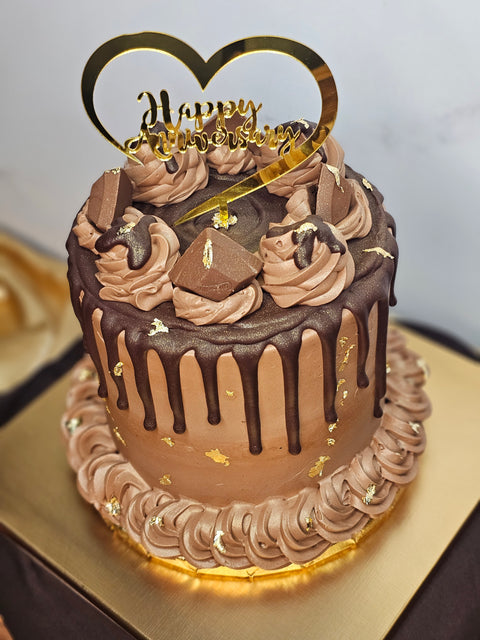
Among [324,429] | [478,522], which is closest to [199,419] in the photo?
[324,429]

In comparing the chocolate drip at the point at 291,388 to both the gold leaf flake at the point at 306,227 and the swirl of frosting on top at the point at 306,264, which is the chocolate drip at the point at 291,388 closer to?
the swirl of frosting on top at the point at 306,264

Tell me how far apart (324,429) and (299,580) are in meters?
0.51

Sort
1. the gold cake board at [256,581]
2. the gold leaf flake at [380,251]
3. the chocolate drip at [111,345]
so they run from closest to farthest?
1. the chocolate drip at [111,345]
2. the gold leaf flake at [380,251]
3. the gold cake board at [256,581]

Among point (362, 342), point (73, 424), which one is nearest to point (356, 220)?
point (362, 342)

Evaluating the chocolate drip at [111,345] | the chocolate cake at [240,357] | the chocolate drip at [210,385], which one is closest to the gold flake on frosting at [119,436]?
the chocolate cake at [240,357]

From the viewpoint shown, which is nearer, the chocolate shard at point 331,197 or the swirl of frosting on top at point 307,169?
the chocolate shard at point 331,197

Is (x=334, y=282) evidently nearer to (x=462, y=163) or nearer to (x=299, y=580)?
(x=299, y=580)

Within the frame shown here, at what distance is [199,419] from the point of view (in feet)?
7.27

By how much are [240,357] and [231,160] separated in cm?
79

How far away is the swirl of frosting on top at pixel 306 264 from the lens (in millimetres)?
2078

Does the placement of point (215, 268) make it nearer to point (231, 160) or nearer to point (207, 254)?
point (207, 254)

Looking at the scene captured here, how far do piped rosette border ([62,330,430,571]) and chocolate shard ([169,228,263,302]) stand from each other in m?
0.74

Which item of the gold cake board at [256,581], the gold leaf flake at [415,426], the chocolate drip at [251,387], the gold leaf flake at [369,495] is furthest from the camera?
the gold leaf flake at [415,426]

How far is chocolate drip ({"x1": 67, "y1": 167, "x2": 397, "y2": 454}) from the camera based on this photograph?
206 centimetres
